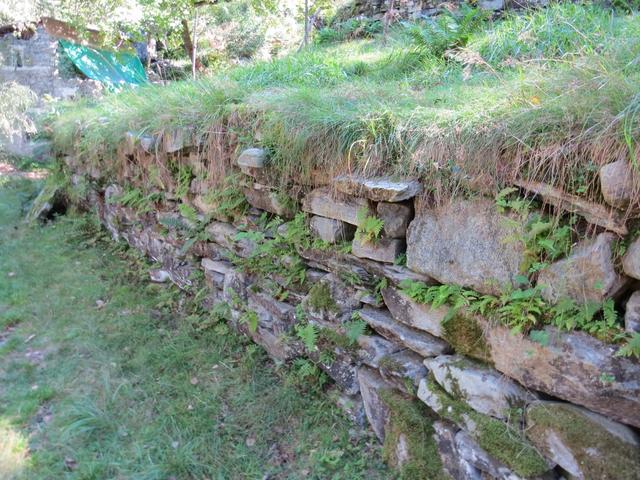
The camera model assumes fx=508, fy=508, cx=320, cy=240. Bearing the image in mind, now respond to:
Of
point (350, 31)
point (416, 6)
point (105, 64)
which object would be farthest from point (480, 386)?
point (105, 64)

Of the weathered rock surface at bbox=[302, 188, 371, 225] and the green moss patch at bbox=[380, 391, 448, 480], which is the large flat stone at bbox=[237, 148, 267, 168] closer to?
the weathered rock surface at bbox=[302, 188, 371, 225]

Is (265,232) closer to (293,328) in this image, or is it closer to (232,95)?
(293,328)

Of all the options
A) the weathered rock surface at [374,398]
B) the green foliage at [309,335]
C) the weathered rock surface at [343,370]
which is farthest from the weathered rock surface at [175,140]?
the weathered rock surface at [374,398]

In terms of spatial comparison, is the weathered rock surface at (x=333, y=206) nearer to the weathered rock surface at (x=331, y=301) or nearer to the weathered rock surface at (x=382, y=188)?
the weathered rock surface at (x=382, y=188)

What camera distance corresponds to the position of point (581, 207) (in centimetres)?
205

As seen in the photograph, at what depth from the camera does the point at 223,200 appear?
13.1 ft

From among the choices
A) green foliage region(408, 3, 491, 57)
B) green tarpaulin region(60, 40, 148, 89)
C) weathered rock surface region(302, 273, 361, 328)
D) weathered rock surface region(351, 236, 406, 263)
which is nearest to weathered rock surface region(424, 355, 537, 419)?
weathered rock surface region(351, 236, 406, 263)

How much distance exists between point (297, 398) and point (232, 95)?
2515 millimetres

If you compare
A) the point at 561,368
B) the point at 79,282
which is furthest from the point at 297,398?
the point at 79,282

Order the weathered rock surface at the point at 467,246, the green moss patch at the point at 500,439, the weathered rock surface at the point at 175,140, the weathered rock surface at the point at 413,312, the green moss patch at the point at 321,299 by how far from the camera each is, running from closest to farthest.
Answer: the green moss patch at the point at 500,439 < the weathered rock surface at the point at 467,246 < the weathered rock surface at the point at 413,312 < the green moss patch at the point at 321,299 < the weathered rock surface at the point at 175,140

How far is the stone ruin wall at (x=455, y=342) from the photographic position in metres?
1.98

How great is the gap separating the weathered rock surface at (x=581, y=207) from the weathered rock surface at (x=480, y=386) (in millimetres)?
793

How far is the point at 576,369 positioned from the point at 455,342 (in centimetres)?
57

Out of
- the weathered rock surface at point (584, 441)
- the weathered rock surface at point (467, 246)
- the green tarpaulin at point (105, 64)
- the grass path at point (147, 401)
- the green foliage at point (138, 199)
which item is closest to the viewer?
the weathered rock surface at point (584, 441)
